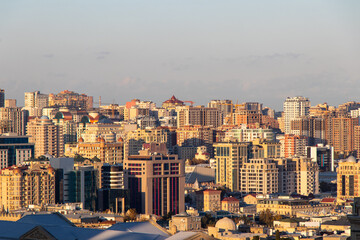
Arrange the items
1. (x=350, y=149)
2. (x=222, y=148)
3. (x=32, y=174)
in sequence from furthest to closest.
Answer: (x=350, y=149) → (x=222, y=148) → (x=32, y=174)

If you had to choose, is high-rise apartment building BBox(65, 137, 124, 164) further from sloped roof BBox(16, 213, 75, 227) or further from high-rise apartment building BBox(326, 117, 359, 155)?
sloped roof BBox(16, 213, 75, 227)

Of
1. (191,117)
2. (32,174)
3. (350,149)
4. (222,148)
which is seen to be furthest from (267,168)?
(191,117)

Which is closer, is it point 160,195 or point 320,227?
point 320,227

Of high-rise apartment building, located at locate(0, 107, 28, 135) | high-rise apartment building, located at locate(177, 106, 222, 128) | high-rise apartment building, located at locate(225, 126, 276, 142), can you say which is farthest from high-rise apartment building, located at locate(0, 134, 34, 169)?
high-rise apartment building, located at locate(177, 106, 222, 128)

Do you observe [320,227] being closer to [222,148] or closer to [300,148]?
[222,148]

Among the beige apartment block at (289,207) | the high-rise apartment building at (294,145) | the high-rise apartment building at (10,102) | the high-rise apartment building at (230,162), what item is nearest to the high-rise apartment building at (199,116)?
the high-rise apartment building at (10,102)

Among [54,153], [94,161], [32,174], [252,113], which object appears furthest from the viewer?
[252,113]

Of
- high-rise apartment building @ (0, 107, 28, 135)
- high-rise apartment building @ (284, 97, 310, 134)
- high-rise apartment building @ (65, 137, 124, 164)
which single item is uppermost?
high-rise apartment building @ (284, 97, 310, 134)
